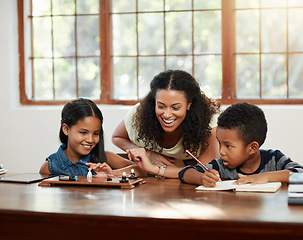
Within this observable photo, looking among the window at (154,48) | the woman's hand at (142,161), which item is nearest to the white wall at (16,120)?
the window at (154,48)

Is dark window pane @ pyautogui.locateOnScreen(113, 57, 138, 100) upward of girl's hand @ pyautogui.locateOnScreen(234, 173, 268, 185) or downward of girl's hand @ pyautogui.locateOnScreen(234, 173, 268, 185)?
upward

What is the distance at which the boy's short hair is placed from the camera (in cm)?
228

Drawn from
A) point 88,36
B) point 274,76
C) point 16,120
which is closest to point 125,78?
point 88,36

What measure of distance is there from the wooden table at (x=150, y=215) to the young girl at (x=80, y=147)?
79 centimetres

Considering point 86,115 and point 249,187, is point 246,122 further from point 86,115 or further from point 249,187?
point 86,115

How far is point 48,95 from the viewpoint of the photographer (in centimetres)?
520

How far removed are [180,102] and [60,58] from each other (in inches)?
107

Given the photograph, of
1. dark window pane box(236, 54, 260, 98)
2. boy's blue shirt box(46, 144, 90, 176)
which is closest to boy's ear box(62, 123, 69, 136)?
boy's blue shirt box(46, 144, 90, 176)

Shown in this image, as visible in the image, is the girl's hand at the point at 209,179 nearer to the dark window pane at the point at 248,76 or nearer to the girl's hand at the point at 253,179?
the girl's hand at the point at 253,179

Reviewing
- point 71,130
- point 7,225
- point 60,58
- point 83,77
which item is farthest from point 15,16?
point 7,225

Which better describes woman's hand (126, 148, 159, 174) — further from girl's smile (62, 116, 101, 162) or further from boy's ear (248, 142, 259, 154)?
boy's ear (248, 142, 259, 154)

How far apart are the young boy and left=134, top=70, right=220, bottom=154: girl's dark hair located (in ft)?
1.57

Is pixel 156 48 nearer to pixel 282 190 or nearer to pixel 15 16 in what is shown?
pixel 15 16

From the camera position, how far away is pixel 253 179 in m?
2.13
